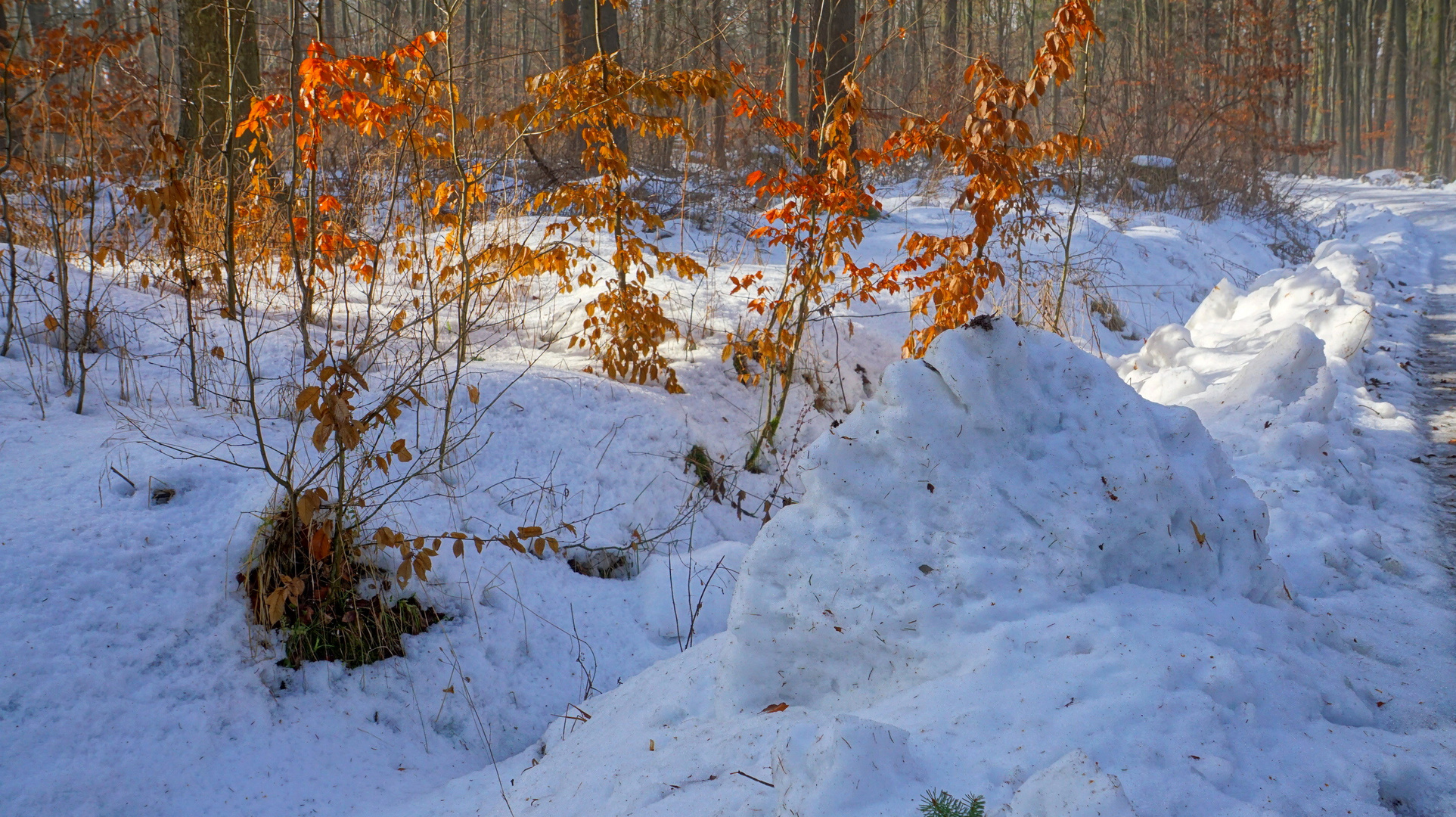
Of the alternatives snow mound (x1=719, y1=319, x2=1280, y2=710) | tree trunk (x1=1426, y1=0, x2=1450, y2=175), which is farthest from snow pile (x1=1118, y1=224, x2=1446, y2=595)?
tree trunk (x1=1426, y1=0, x2=1450, y2=175)

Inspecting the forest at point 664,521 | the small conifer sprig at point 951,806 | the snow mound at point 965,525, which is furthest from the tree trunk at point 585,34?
the small conifer sprig at point 951,806

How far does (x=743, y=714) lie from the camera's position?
225 cm

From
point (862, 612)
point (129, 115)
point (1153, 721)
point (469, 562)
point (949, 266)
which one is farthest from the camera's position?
point (129, 115)

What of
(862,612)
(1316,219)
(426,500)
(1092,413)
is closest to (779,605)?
(862,612)

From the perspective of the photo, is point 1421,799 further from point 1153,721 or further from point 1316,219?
point 1316,219

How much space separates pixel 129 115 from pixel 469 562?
4.14 metres

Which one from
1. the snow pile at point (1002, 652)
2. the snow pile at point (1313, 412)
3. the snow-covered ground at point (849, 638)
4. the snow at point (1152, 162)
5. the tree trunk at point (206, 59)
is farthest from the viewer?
the snow at point (1152, 162)

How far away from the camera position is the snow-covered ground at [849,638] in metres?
1.77

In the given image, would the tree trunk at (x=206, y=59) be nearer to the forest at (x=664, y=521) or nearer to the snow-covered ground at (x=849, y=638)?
the forest at (x=664, y=521)

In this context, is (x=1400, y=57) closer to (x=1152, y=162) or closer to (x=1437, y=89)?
(x=1437, y=89)

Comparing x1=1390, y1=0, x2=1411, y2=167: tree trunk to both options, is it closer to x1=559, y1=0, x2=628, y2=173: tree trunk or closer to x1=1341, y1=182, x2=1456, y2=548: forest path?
x1=1341, y1=182, x2=1456, y2=548: forest path

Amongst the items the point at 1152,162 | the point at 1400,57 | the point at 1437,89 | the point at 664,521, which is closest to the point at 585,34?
the point at 664,521

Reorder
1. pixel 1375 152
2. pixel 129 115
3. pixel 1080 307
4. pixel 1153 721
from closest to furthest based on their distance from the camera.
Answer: pixel 1153 721 < pixel 129 115 < pixel 1080 307 < pixel 1375 152

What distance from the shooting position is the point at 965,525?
2334 millimetres
